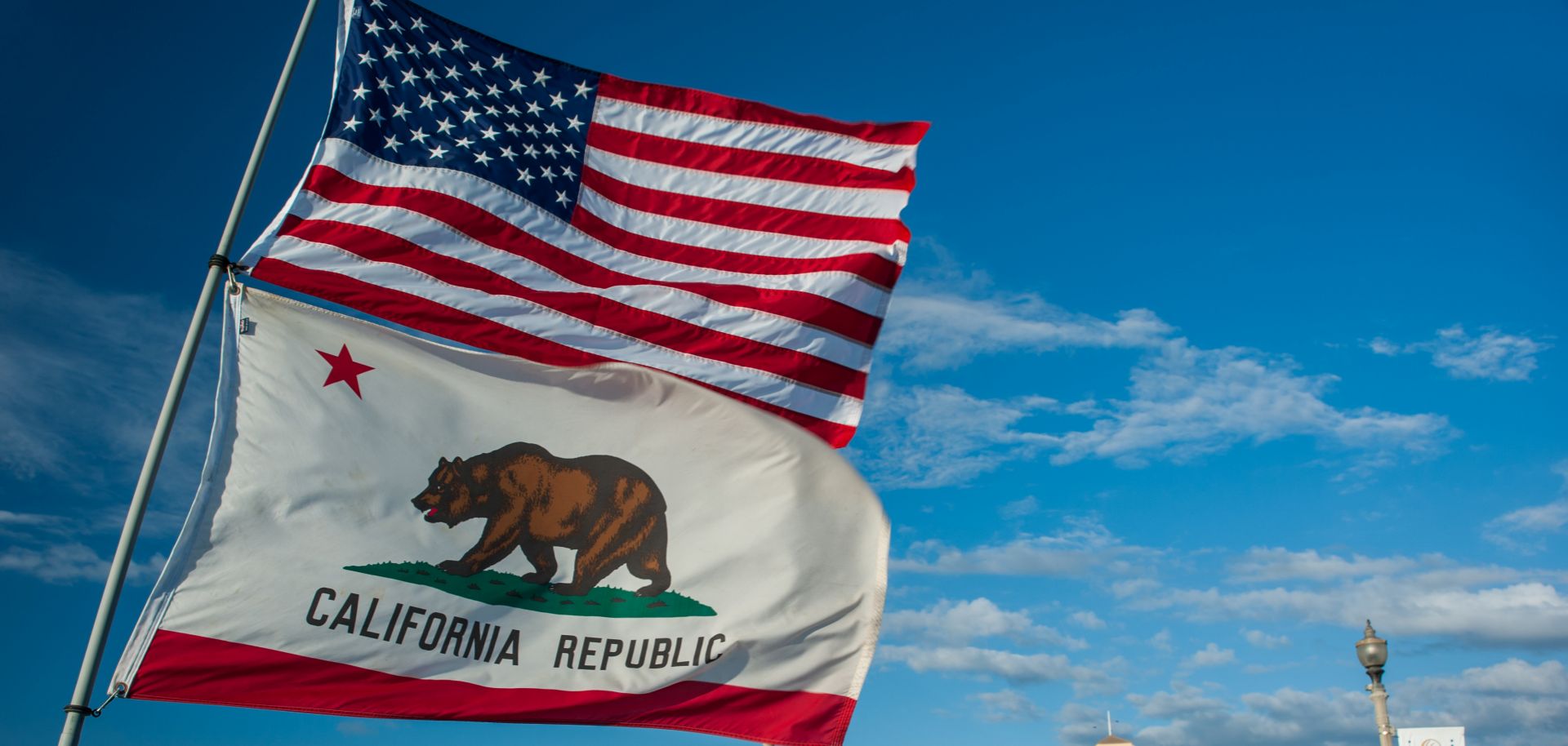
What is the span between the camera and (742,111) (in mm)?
11000

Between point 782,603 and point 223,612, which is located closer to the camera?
point 223,612

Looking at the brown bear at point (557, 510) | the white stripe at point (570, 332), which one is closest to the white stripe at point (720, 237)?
the white stripe at point (570, 332)

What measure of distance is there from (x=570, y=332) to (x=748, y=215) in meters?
2.05

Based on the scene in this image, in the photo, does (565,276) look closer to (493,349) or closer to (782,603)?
(493,349)

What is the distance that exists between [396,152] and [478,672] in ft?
12.5

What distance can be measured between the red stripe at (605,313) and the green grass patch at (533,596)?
215cm

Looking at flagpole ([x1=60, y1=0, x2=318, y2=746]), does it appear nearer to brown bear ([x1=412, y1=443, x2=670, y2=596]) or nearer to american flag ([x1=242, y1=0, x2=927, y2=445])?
american flag ([x1=242, y1=0, x2=927, y2=445])

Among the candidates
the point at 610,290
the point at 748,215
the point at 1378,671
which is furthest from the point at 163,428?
the point at 1378,671

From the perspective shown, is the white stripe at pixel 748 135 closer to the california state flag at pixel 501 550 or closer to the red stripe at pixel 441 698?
the california state flag at pixel 501 550

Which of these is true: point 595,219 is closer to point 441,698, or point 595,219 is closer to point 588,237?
point 588,237

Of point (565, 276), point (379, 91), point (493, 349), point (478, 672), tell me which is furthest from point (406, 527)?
point (379, 91)

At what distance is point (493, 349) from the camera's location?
9453 mm

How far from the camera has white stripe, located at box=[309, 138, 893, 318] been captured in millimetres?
8977

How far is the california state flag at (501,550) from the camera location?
7668mm
